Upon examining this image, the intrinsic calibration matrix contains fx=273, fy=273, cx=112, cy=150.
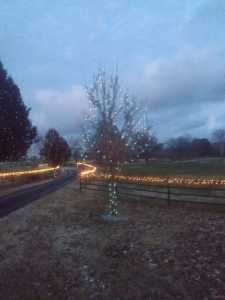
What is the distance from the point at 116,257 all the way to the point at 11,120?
20113 millimetres

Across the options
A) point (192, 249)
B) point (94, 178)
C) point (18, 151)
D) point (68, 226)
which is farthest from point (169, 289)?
point (18, 151)

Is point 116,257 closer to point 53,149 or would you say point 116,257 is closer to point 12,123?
point 12,123

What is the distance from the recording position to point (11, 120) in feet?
78.4

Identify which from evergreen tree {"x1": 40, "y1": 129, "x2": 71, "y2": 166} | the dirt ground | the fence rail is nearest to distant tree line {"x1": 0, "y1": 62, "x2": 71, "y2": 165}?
the fence rail

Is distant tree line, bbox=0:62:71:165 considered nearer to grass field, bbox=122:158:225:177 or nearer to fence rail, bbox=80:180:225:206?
fence rail, bbox=80:180:225:206

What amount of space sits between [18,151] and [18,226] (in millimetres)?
15989

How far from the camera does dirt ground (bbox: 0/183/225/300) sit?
512 centimetres

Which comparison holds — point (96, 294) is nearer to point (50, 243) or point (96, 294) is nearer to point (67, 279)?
point (67, 279)

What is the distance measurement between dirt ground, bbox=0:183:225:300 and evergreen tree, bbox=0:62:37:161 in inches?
552

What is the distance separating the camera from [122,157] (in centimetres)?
1127

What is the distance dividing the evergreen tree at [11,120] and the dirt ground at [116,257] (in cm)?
1402

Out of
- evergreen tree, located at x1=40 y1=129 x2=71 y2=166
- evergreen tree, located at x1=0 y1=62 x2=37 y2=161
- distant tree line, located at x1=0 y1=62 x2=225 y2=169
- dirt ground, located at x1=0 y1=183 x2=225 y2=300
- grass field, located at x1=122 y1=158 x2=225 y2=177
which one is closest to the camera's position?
dirt ground, located at x1=0 y1=183 x2=225 y2=300

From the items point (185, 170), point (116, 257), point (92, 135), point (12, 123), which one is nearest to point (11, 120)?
point (12, 123)

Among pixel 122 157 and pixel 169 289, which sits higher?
pixel 122 157
